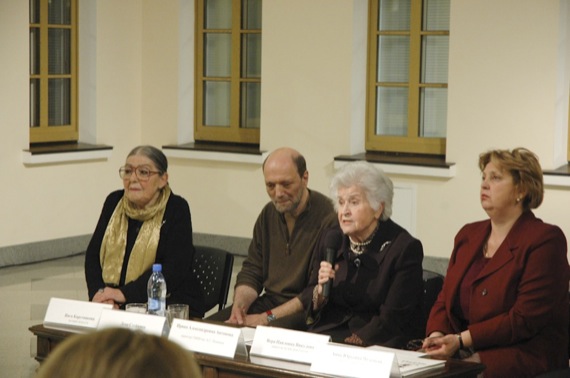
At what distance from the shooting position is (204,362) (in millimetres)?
3482

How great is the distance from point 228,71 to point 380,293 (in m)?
5.84

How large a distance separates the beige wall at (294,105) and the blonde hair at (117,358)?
269 inches

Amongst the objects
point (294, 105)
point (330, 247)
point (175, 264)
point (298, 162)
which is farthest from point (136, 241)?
point (294, 105)

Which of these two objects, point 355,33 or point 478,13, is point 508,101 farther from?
point 355,33

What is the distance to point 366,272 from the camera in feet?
13.3

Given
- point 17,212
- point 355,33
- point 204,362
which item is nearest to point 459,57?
point 355,33

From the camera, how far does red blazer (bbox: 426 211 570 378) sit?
380 cm

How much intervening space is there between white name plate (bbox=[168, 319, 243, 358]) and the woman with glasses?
108cm

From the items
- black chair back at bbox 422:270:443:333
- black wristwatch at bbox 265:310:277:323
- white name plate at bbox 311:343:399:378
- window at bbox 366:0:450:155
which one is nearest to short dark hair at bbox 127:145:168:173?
black wristwatch at bbox 265:310:277:323

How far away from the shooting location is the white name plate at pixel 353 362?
10.1 ft

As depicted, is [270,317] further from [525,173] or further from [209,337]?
[525,173]

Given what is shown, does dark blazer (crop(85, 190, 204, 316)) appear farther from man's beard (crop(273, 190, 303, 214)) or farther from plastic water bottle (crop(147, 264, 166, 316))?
man's beard (crop(273, 190, 303, 214))

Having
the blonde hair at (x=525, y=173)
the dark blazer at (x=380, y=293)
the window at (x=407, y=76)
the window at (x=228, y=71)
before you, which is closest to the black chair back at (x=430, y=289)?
the dark blazer at (x=380, y=293)

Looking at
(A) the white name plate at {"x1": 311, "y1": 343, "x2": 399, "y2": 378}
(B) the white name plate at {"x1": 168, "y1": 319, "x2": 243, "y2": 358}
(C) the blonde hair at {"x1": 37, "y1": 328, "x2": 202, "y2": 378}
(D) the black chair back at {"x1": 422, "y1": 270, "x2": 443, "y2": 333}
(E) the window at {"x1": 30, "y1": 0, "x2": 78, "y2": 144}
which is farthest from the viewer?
(E) the window at {"x1": 30, "y1": 0, "x2": 78, "y2": 144}
